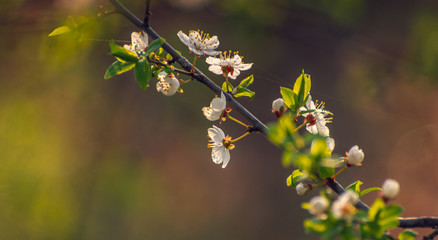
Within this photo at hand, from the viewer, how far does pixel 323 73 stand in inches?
150

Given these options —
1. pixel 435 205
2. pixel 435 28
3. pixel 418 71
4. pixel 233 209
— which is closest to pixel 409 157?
pixel 435 205

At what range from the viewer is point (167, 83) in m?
0.85

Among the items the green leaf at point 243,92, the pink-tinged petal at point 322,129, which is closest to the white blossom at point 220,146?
the green leaf at point 243,92

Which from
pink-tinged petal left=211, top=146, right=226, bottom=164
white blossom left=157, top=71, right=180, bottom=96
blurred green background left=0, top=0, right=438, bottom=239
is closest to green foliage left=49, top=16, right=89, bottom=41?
white blossom left=157, top=71, right=180, bottom=96

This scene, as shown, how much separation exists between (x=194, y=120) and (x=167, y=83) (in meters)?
2.46

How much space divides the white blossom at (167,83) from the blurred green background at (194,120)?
1.64m

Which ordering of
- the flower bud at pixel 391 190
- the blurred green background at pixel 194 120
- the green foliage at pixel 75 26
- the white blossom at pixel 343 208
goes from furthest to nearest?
the blurred green background at pixel 194 120
the green foliage at pixel 75 26
the flower bud at pixel 391 190
the white blossom at pixel 343 208

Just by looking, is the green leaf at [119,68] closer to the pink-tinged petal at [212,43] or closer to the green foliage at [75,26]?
the green foliage at [75,26]

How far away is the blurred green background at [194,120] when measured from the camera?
2.75 m

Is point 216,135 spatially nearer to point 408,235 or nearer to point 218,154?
point 218,154

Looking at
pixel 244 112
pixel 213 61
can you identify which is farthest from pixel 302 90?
pixel 213 61

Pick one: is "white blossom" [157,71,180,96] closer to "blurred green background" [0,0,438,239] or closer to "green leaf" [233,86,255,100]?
"green leaf" [233,86,255,100]

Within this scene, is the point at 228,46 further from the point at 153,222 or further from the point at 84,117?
the point at 153,222

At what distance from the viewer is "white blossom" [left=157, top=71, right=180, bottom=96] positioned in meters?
0.82
